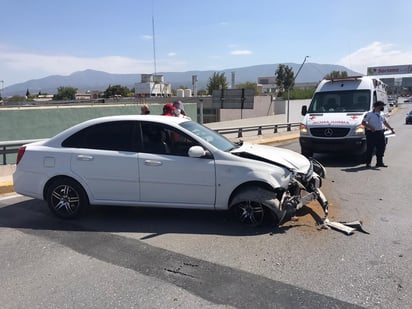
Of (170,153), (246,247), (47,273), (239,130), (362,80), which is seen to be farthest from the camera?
(239,130)

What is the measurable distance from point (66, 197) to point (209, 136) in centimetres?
233

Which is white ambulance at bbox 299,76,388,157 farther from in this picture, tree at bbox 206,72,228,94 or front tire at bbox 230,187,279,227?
tree at bbox 206,72,228,94

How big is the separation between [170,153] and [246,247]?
1.72m

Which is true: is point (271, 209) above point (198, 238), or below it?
above

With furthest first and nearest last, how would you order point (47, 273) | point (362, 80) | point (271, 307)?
point (362, 80)
point (47, 273)
point (271, 307)

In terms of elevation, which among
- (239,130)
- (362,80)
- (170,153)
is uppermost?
(362,80)

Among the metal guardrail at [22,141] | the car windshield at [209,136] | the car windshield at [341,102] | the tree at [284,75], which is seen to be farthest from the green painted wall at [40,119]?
the tree at [284,75]

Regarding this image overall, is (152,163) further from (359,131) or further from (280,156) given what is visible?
(359,131)

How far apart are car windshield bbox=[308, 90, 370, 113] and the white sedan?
21.4 ft

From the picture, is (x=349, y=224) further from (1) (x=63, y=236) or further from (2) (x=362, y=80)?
(2) (x=362, y=80)

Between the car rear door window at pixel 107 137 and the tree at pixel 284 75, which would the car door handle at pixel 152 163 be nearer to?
the car rear door window at pixel 107 137

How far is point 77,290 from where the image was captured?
381 cm

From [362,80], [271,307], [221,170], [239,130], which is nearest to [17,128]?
[239,130]

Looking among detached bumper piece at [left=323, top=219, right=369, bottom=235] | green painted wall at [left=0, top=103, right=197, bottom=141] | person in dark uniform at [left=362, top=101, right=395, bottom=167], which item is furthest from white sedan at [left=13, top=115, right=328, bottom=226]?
green painted wall at [left=0, top=103, right=197, bottom=141]
